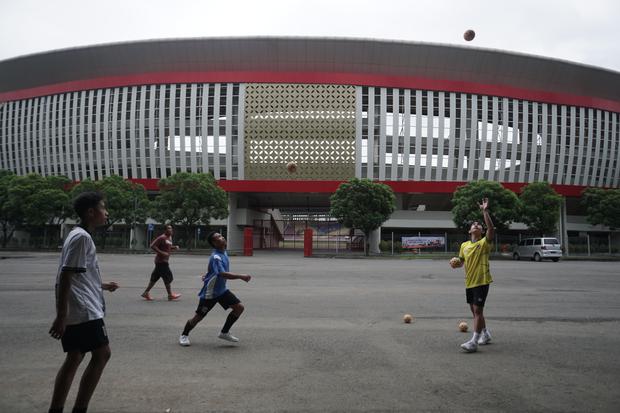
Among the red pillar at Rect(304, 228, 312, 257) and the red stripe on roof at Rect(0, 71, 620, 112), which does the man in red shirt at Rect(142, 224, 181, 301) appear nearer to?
the red pillar at Rect(304, 228, 312, 257)

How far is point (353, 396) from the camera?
3.90 m

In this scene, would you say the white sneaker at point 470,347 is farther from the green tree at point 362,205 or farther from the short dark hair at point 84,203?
the green tree at point 362,205

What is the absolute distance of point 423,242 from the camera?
3638cm

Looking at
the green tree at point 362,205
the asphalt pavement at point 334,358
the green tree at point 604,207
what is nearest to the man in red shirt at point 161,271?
the asphalt pavement at point 334,358

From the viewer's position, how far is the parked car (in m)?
28.2

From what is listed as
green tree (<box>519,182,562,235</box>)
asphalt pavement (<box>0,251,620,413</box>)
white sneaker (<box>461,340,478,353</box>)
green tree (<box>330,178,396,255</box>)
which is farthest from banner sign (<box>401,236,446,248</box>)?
white sneaker (<box>461,340,478,353</box>)

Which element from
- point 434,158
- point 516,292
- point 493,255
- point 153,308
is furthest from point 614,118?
A: point 153,308

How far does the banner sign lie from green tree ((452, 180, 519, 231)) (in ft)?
9.96

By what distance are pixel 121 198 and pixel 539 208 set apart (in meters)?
36.5

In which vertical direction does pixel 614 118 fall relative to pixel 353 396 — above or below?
above

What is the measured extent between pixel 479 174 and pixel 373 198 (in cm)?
1883

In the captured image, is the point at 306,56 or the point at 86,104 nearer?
the point at 306,56

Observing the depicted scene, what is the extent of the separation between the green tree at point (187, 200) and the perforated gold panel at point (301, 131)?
819 cm

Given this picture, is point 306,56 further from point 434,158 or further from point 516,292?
point 516,292
